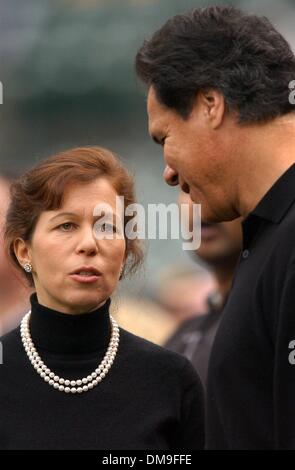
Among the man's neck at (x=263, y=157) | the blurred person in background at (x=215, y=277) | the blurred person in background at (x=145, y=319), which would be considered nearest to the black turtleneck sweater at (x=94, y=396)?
the man's neck at (x=263, y=157)

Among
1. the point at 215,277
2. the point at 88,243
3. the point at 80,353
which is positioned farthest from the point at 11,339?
the point at 215,277

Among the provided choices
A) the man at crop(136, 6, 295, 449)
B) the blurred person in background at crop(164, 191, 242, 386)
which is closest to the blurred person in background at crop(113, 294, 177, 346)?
the blurred person in background at crop(164, 191, 242, 386)

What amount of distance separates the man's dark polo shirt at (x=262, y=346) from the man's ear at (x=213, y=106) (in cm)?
20

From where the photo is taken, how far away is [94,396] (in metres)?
2.65

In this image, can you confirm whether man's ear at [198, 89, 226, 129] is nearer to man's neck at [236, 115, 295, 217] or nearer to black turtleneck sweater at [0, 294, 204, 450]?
man's neck at [236, 115, 295, 217]

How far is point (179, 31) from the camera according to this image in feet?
8.02

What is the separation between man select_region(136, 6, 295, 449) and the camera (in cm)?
Result: 217

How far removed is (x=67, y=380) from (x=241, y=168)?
710 mm

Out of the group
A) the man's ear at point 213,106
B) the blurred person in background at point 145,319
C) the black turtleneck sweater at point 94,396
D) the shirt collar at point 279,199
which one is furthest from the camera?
the blurred person in background at point 145,319

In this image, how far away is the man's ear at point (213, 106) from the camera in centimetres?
237

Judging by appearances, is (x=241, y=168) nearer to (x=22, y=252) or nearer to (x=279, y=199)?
(x=279, y=199)

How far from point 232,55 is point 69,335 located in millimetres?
805

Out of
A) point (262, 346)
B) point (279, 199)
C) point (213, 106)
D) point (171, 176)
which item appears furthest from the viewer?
point (171, 176)

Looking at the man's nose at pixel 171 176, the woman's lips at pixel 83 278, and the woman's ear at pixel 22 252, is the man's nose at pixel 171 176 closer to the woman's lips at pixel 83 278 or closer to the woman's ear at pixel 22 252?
the woman's lips at pixel 83 278
